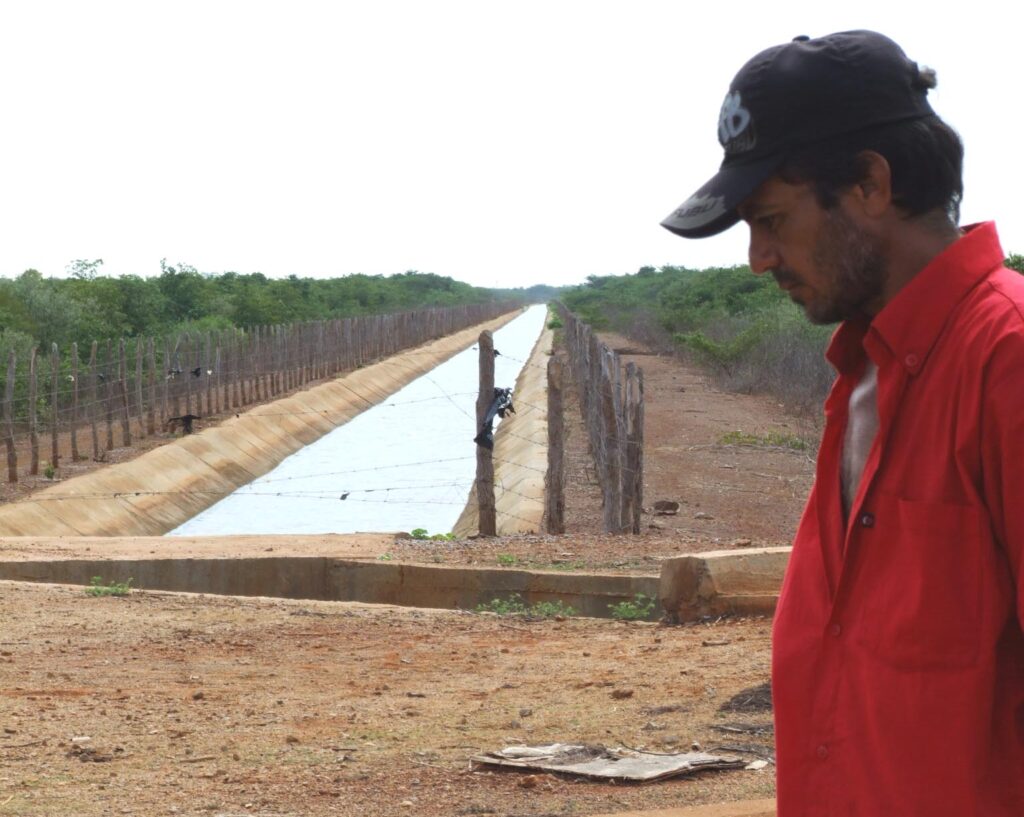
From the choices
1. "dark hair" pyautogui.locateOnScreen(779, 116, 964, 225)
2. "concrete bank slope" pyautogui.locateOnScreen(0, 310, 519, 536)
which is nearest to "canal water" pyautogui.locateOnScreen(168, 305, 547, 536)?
"concrete bank slope" pyautogui.locateOnScreen(0, 310, 519, 536)

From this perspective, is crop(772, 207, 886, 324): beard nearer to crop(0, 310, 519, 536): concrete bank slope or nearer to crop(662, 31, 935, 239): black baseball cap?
crop(662, 31, 935, 239): black baseball cap

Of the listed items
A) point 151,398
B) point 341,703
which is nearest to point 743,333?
point 151,398

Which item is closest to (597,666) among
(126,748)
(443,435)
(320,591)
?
(126,748)

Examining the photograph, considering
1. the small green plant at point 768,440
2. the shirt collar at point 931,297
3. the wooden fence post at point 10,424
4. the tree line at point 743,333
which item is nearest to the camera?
the shirt collar at point 931,297

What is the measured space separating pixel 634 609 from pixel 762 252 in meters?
8.63

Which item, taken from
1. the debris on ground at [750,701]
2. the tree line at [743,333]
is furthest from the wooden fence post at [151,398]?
the debris on ground at [750,701]

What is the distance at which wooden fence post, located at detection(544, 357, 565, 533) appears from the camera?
15664 millimetres

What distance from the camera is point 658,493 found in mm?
18344

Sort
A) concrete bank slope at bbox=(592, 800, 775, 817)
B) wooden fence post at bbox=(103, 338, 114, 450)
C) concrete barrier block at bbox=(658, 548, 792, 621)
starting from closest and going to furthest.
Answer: concrete bank slope at bbox=(592, 800, 775, 817) < concrete barrier block at bbox=(658, 548, 792, 621) < wooden fence post at bbox=(103, 338, 114, 450)

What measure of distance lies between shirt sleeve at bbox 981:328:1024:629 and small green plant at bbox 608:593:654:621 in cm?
874

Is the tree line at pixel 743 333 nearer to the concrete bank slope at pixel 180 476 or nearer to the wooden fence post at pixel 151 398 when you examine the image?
the concrete bank slope at pixel 180 476

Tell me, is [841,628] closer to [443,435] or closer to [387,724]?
[387,724]

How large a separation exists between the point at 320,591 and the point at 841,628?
433 inches

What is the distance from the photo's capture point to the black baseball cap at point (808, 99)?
5.81ft
